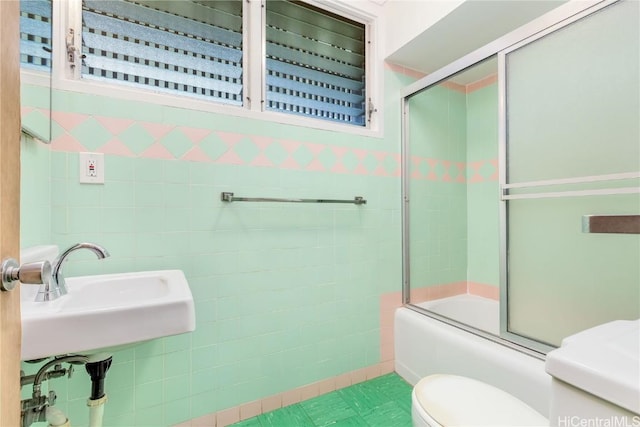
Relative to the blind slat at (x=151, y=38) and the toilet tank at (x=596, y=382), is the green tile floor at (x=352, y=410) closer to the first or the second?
the toilet tank at (x=596, y=382)

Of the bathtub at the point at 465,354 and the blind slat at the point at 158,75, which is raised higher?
the blind slat at the point at 158,75

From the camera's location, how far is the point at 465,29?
1.64 m

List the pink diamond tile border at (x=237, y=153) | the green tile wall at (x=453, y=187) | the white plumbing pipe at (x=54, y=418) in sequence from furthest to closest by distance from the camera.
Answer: the green tile wall at (x=453, y=187), the pink diamond tile border at (x=237, y=153), the white plumbing pipe at (x=54, y=418)

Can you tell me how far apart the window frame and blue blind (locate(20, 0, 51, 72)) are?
3 cm

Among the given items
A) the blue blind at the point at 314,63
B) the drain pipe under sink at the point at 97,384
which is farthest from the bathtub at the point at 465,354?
the drain pipe under sink at the point at 97,384

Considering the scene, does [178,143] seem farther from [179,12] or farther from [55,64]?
[179,12]

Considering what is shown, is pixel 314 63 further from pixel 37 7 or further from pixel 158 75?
pixel 37 7

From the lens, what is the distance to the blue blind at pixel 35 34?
1083 millimetres

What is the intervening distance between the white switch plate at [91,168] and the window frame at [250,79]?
0.27 meters

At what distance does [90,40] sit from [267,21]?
2.84 ft

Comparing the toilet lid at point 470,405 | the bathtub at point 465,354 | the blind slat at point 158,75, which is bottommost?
the bathtub at point 465,354

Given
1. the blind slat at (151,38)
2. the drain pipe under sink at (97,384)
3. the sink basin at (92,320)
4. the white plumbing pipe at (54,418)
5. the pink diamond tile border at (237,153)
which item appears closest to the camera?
the sink basin at (92,320)

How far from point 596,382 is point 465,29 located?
1799 millimetres

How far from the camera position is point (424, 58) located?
1936mm
